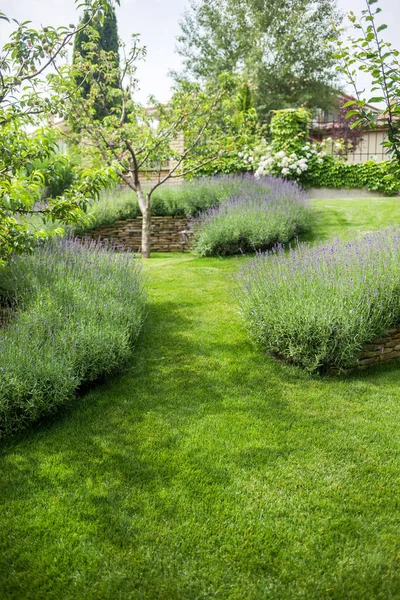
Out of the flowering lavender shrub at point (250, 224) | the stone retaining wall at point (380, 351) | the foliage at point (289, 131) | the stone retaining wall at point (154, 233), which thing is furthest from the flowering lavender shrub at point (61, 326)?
the foliage at point (289, 131)

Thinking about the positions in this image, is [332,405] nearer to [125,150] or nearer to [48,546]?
[48,546]

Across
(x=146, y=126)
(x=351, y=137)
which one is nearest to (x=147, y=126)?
(x=146, y=126)

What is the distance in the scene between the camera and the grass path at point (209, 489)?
7.23 feet

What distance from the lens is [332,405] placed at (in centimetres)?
364

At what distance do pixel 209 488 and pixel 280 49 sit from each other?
79.6 feet

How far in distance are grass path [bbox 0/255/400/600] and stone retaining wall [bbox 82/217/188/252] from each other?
573 cm

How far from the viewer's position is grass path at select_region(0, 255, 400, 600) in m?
2.21

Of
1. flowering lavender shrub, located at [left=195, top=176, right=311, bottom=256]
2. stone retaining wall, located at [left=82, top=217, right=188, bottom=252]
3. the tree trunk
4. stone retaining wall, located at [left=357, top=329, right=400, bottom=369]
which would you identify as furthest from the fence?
stone retaining wall, located at [left=357, top=329, right=400, bottom=369]

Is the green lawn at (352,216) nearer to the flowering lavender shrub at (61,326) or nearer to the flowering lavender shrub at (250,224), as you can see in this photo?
the flowering lavender shrub at (250,224)

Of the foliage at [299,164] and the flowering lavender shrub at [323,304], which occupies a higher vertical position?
the foliage at [299,164]

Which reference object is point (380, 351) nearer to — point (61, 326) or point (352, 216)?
point (61, 326)

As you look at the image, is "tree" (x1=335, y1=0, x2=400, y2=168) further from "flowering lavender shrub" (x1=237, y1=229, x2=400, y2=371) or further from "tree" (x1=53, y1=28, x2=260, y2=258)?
"tree" (x1=53, y1=28, x2=260, y2=258)

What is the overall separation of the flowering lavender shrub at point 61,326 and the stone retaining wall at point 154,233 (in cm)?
410

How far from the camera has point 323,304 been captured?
4.20 metres
